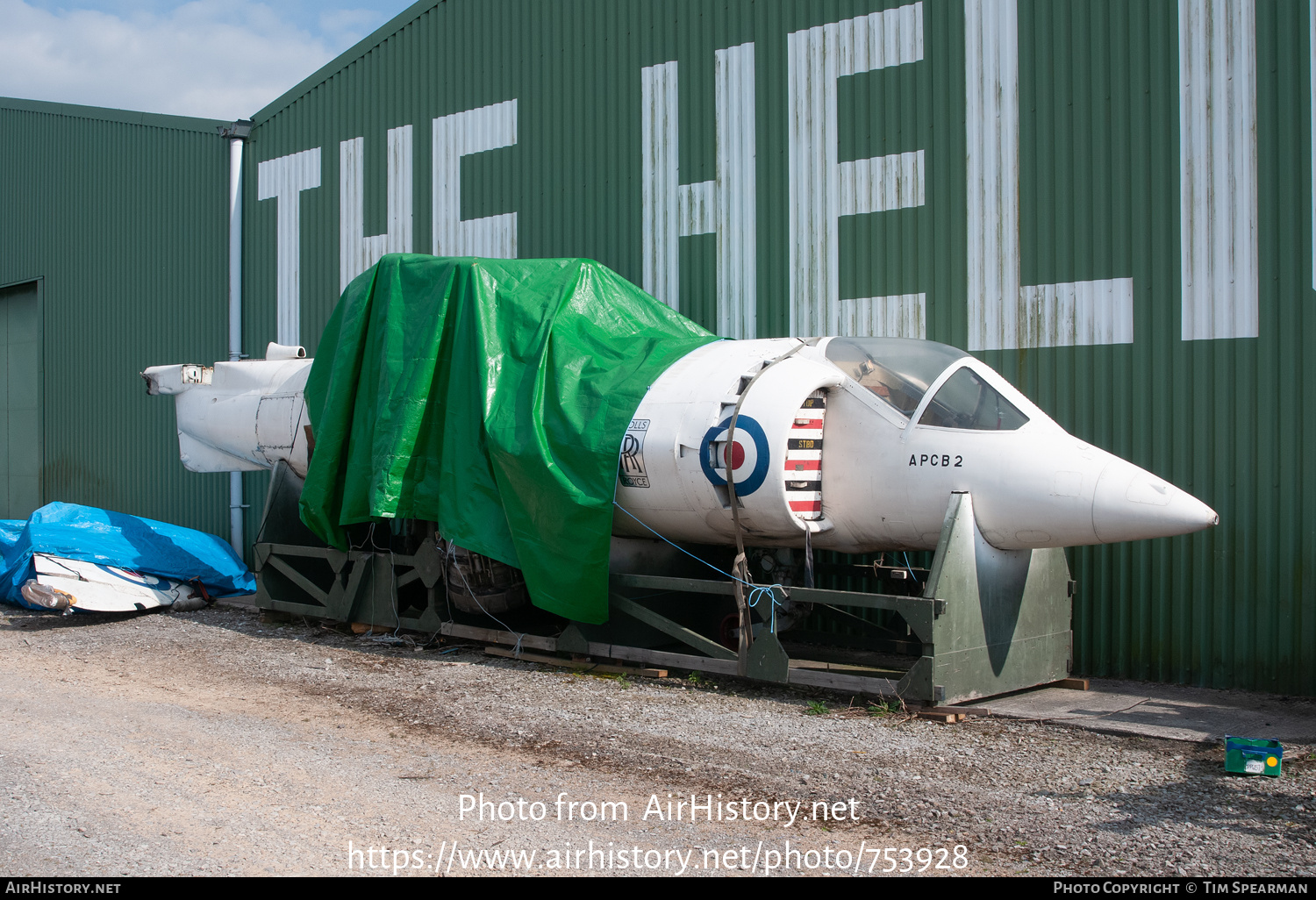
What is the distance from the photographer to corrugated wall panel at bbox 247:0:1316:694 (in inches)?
297

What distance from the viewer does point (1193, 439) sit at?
25.5 feet

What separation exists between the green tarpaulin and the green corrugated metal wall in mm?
6256

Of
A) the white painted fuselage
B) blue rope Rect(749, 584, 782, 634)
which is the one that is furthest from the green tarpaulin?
blue rope Rect(749, 584, 782, 634)

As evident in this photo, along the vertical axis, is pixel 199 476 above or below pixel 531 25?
below

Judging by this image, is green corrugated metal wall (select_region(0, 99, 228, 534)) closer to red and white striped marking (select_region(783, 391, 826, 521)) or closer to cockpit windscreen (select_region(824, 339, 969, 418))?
red and white striped marking (select_region(783, 391, 826, 521))

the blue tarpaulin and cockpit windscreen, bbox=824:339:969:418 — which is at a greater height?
cockpit windscreen, bbox=824:339:969:418

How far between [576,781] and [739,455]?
8.93ft

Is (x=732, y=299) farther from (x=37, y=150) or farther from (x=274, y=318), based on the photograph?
(x=37, y=150)

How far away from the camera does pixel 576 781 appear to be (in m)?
5.28

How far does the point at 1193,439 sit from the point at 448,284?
5933 millimetres

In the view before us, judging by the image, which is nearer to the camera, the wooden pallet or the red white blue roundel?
the red white blue roundel

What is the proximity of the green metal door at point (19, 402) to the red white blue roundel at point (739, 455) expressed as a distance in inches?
575

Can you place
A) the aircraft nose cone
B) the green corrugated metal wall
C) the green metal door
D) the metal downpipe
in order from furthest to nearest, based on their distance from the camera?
the green metal door, the green corrugated metal wall, the metal downpipe, the aircraft nose cone
